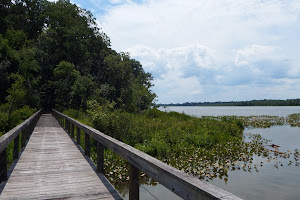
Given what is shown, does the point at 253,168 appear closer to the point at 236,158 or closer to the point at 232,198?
the point at 236,158

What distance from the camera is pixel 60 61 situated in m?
40.7

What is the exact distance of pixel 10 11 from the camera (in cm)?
4341

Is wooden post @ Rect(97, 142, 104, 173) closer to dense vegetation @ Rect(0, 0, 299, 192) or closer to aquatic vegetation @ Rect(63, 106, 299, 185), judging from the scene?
aquatic vegetation @ Rect(63, 106, 299, 185)

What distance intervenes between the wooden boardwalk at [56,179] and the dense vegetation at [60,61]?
2748 cm

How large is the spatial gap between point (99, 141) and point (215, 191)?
3813 millimetres

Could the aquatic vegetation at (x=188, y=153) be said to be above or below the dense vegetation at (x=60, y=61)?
below

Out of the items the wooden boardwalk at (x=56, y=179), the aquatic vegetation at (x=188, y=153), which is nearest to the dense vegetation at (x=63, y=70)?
the aquatic vegetation at (x=188, y=153)

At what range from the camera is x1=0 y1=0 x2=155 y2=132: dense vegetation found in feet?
117

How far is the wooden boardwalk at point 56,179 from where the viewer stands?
422 cm

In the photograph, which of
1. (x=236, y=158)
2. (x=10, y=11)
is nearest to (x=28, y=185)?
(x=236, y=158)

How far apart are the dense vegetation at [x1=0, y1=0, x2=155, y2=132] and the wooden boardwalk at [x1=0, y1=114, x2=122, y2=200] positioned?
90.1ft

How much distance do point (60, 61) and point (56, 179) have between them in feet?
127

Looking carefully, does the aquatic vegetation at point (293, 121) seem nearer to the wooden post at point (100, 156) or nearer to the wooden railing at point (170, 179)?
the wooden post at point (100, 156)

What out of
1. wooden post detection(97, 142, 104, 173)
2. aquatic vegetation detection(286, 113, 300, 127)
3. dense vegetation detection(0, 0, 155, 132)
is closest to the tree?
dense vegetation detection(0, 0, 155, 132)
